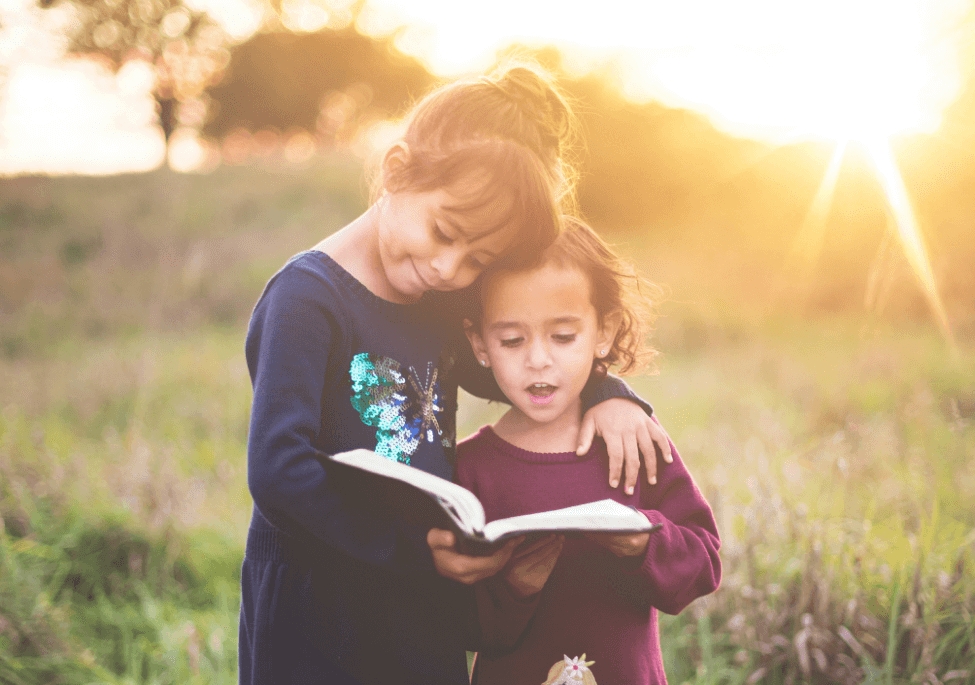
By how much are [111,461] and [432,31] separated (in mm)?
27046

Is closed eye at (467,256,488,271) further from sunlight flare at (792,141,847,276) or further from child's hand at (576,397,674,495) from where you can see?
sunlight flare at (792,141,847,276)

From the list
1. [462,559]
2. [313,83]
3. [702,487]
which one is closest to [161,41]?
[313,83]

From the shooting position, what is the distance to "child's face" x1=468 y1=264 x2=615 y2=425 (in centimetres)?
156

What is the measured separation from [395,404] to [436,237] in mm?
378

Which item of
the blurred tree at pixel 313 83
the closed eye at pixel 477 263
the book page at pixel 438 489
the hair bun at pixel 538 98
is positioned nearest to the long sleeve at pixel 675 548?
the book page at pixel 438 489

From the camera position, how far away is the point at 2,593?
262cm

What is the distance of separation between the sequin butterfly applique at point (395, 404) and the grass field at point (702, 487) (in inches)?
54.9

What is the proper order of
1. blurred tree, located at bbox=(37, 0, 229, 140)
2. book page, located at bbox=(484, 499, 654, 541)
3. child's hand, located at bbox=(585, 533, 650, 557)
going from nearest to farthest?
book page, located at bbox=(484, 499, 654, 541)
child's hand, located at bbox=(585, 533, 650, 557)
blurred tree, located at bbox=(37, 0, 229, 140)

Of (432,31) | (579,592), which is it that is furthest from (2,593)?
(432,31)

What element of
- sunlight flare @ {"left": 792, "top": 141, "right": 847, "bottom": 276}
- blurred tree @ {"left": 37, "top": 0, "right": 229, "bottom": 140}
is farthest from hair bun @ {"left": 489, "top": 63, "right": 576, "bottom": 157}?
blurred tree @ {"left": 37, "top": 0, "right": 229, "bottom": 140}

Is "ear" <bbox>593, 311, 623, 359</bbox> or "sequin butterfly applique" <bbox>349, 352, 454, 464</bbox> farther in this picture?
"ear" <bbox>593, 311, 623, 359</bbox>

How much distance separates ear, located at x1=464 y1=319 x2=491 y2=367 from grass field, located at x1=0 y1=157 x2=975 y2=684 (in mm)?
1314

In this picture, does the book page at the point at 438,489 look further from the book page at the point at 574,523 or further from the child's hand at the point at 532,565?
the child's hand at the point at 532,565

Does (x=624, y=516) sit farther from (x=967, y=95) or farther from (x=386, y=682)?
(x=967, y=95)
